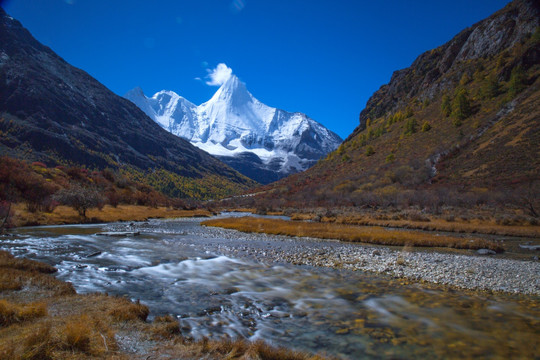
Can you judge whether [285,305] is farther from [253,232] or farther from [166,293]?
[253,232]

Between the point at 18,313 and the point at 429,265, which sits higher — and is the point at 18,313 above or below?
below

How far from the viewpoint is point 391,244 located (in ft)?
84.5

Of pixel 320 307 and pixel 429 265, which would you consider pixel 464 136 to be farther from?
pixel 320 307

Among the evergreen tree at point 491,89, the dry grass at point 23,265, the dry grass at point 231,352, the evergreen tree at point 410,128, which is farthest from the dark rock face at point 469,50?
the dry grass at point 23,265

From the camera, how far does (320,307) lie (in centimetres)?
1013

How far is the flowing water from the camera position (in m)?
7.50

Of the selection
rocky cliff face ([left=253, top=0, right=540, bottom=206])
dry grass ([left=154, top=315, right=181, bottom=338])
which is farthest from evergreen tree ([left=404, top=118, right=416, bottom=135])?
dry grass ([left=154, top=315, right=181, bottom=338])

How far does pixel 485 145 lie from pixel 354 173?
4185 centimetres

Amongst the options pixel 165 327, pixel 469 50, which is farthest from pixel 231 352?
pixel 469 50

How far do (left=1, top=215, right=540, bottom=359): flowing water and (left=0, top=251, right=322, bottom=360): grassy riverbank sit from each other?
1.28 meters

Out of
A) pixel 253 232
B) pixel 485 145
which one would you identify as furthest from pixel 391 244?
pixel 485 145

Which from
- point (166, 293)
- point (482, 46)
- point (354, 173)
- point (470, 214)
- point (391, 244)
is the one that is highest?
point (482, 46)

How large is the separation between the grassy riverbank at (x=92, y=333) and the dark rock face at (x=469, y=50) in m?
124

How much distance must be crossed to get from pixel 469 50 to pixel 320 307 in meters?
165
